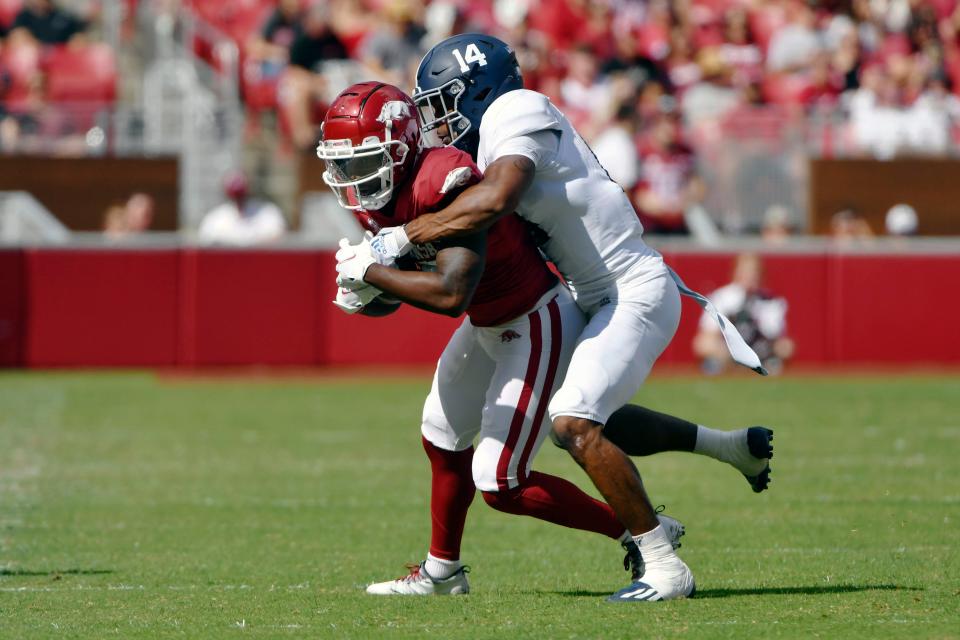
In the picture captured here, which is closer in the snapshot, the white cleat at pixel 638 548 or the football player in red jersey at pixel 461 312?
the football player in red jersey at pixel 461 312

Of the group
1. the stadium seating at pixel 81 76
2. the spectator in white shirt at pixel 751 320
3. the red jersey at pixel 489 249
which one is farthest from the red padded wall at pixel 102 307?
the red jersey at pixel 489 249

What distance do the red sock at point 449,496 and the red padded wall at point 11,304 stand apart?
975cm

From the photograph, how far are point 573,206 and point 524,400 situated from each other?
682mm

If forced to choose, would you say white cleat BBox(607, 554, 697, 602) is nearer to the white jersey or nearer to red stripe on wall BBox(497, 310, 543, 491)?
red stripe on wall BBox(497, 310, 543, 491)

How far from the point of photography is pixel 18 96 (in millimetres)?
15789

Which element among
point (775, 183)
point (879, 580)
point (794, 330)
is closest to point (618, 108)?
point (775, 183)

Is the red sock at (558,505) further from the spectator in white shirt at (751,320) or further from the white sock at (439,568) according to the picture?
the spectator in white shirt at (751,320)

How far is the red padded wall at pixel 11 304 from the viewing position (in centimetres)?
1421

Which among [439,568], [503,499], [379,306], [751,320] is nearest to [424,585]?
[439,568]

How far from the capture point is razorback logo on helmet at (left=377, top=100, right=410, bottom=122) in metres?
4.94

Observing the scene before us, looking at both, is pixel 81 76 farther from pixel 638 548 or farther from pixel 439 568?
pixel 638 548

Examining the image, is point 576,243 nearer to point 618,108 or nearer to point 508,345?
point 508,345

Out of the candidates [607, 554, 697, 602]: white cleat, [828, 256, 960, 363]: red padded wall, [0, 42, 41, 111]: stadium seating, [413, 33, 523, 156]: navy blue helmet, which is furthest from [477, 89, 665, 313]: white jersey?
[0, 42, 41, 111]: stadium seating

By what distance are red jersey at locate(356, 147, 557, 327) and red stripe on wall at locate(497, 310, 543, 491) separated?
79mm
